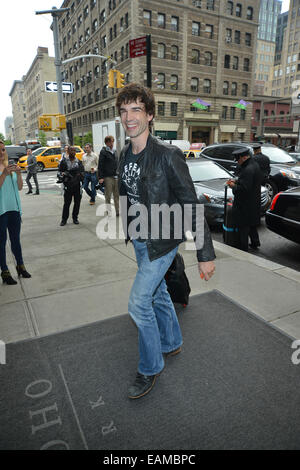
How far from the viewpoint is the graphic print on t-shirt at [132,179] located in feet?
7.27

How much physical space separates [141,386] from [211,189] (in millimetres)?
A: 5551

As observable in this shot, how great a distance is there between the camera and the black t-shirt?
2217 millimetres

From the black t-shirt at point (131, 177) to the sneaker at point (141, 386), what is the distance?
1.06 meters

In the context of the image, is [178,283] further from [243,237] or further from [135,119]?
[243,237]

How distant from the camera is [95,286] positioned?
4199mm

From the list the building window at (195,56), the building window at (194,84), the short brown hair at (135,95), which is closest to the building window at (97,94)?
the building window at (194,84)

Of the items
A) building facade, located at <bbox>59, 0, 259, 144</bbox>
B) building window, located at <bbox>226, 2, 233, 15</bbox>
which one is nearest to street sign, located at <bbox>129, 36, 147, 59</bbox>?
building facade, located at <bbox>59, 0, 259, 144</bbox>

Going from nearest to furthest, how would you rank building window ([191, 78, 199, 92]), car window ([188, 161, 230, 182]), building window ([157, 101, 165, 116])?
car window ([188, 161, 230, 182]), building window ([157, 101, 165, 116]), building window ([191, 78, 199, 92])

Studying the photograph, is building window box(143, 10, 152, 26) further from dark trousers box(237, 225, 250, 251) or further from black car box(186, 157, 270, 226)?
dark trousers box(237, 225, 250, 251)

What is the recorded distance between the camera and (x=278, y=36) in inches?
3873

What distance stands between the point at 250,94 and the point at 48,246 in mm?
44427

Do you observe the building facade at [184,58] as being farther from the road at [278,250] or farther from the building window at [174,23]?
the road at [278,250]

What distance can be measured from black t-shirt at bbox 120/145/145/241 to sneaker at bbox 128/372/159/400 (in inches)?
41.6

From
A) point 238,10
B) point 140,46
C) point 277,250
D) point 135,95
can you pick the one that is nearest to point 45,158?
point 140,46
